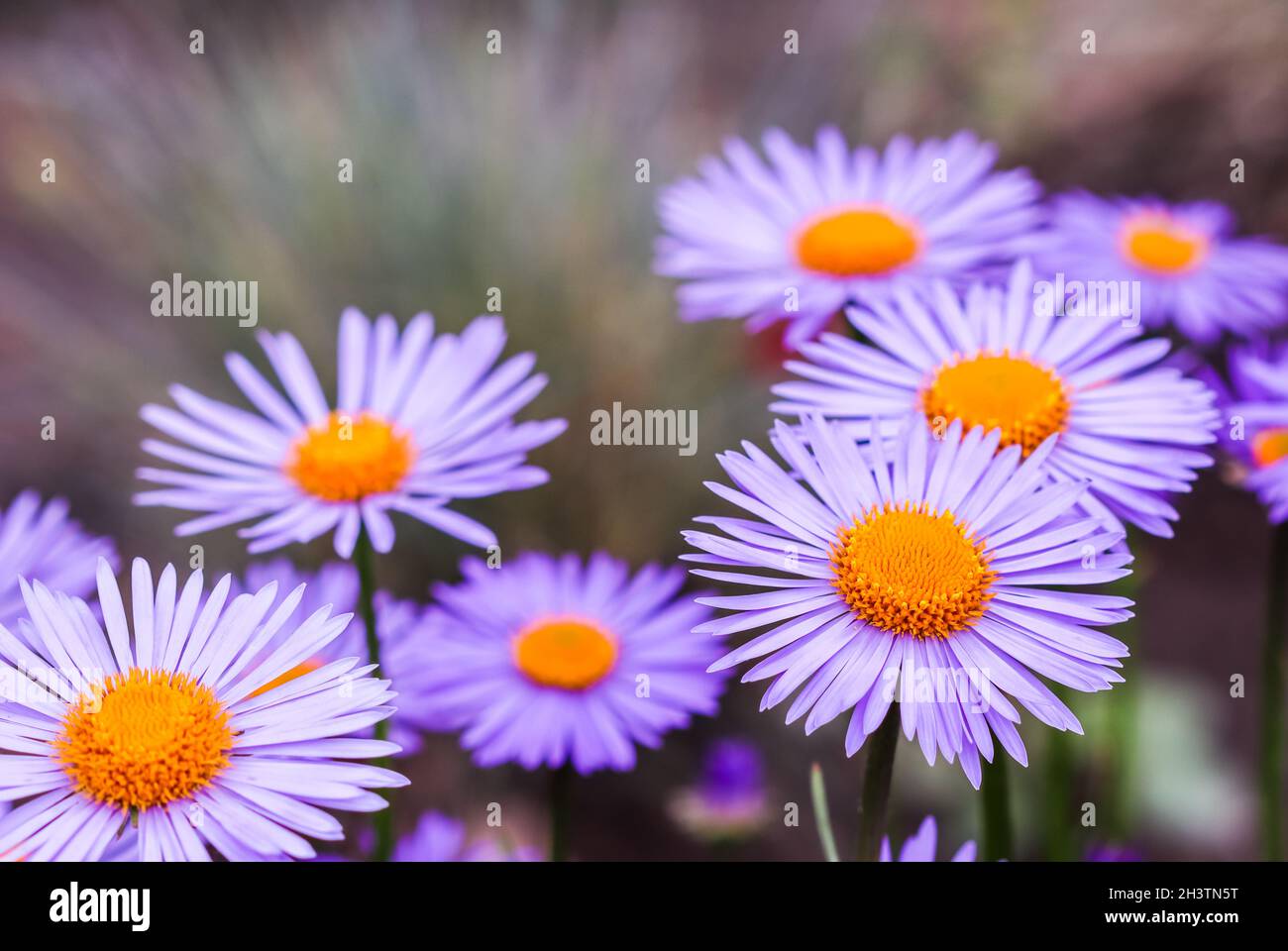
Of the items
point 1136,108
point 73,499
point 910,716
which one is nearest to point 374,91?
point 73,499

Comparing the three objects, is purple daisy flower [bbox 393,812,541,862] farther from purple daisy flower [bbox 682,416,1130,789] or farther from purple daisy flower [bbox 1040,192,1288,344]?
purple daisy flower [bbox 1040,192,1288,344]

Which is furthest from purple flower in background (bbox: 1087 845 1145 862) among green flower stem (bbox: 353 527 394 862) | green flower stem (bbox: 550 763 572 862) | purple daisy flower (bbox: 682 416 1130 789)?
green flower stem (bbox: 353 527 394 862)

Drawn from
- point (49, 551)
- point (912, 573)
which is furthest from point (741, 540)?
point (49, 551)

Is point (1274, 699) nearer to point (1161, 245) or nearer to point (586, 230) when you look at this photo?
point (1161, 245)

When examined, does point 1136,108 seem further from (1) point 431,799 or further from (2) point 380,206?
(1) point 431,799

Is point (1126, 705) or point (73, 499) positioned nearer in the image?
point (1126, 705)

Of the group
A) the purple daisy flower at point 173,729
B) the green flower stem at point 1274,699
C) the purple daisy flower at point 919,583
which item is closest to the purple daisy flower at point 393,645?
the purple daisy flower at point 173,729
